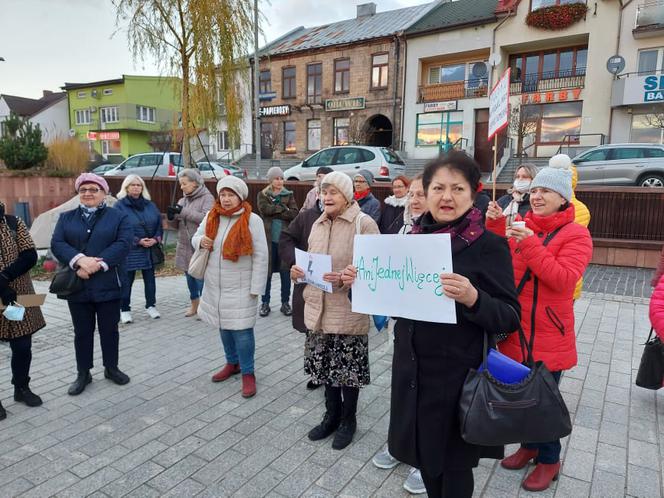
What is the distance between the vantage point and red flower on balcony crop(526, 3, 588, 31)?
2219 cm

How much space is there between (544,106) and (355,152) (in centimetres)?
1345

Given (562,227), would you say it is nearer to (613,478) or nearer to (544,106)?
(613,478)

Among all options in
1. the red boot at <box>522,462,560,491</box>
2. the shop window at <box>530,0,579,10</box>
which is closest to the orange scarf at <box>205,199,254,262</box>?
the red boot at <box>522,462,560,491</box>

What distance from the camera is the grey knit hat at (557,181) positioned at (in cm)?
262

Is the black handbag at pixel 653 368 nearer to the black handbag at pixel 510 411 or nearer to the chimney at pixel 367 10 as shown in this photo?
the black handbag at pixel 510 411

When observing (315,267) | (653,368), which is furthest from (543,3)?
(315,267)

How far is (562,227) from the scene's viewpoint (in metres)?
2.65

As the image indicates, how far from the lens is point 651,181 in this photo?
43.4 ft

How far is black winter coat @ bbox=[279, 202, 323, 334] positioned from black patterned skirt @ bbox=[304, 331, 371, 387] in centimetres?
A: 24

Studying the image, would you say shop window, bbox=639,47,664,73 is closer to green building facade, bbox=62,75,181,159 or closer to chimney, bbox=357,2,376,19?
chimney, bbox=357,2,376,19

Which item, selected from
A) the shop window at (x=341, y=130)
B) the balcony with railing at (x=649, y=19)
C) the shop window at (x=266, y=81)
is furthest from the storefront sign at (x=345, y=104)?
the balcony with railing at (x=649, y=19)

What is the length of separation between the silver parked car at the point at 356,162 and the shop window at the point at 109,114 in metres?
35.1

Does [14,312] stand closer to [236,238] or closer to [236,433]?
[236,238]

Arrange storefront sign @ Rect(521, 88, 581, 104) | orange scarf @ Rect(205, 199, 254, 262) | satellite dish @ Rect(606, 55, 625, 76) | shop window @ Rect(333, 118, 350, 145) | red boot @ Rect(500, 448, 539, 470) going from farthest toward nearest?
shop window @ Rect(333, 118, 350, 145) < storefront sign @ Rect(521, 88, 581, 104) < satellite dish @ Rect(606, 55, 625, 76) < orange scarf @ Rect(205, 199, 254, 262) < red boot @ Rect(500, 448, 539, 470)
